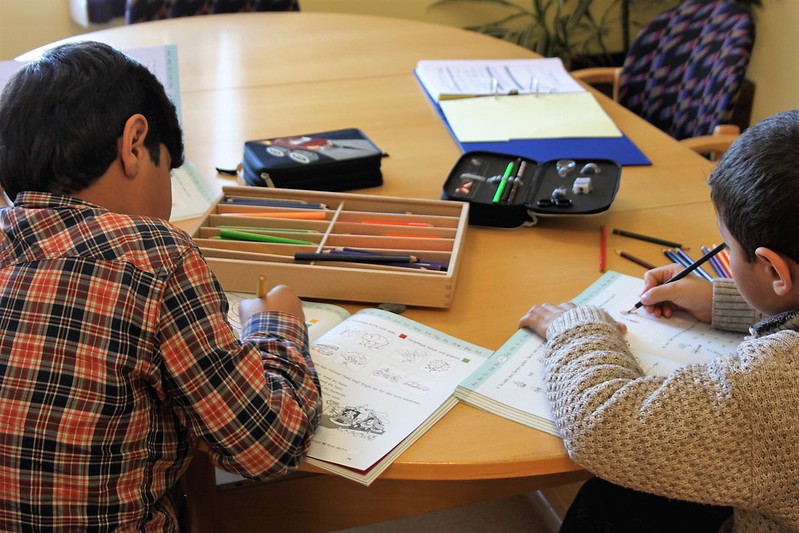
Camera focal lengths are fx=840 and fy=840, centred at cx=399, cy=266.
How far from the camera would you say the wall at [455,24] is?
10.6 feet

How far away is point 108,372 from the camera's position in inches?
34.2

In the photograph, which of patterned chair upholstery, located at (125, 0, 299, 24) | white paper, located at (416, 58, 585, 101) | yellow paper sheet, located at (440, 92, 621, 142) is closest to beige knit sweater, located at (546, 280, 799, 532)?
yellow paper sheet, located at (440, 92, 621, 142)

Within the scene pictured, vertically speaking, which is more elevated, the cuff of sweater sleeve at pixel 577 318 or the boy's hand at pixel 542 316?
the cuff of sweater sleeve at pixel 577 318

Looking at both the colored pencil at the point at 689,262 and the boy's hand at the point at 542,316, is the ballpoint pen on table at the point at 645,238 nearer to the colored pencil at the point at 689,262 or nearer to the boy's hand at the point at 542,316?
the colored pencil at the point at 689,262

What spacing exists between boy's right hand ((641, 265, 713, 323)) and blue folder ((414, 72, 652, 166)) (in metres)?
0.52

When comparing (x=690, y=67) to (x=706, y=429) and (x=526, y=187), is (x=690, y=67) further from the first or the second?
(x=706, y=429)

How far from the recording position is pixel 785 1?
3.37 metres

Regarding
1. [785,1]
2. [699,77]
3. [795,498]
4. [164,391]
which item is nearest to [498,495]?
[795,498]

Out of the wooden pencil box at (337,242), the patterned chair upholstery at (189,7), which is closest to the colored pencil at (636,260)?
the wooden pencil box at (337,242)

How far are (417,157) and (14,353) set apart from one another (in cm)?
98

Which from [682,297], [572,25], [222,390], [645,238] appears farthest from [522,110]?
[572,25]

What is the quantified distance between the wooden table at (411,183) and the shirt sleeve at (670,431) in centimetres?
4

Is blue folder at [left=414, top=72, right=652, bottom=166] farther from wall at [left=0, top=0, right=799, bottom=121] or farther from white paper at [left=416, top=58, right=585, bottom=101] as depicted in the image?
wall at [left=0, top=0, right=799, bottom=121]

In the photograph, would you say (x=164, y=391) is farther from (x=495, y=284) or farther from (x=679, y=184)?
(x=679, y=184)
